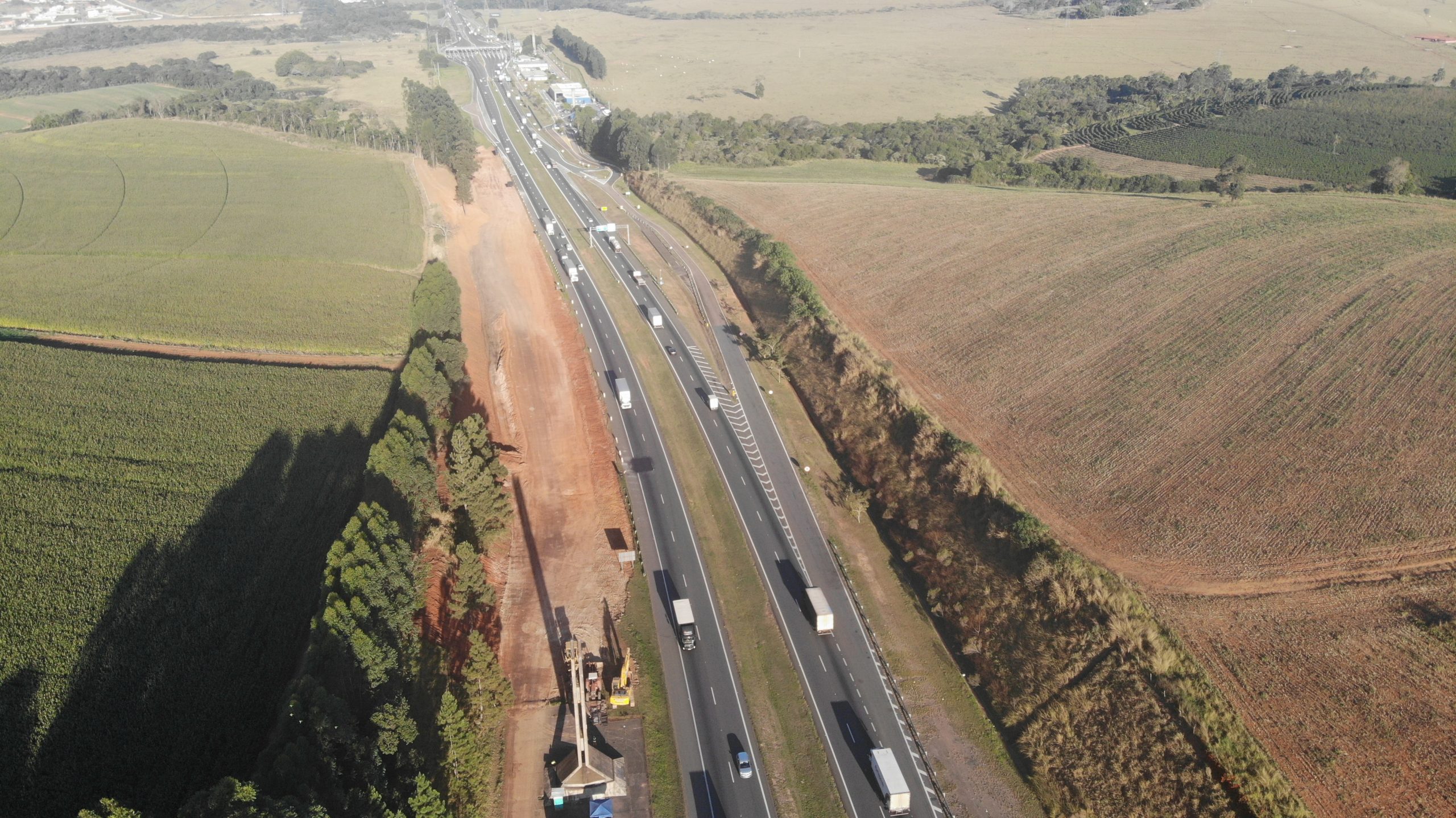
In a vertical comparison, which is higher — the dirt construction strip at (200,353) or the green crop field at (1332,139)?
the green crop field at (1332,139)

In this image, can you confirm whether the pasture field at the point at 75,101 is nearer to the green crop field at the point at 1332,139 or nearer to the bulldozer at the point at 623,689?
the bulldozer at the point at 623,689

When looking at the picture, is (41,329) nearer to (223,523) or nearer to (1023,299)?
(223,523)

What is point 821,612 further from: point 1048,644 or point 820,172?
point 820,172

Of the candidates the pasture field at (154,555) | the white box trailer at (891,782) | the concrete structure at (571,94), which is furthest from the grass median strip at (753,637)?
the concrete structure at (571,94)

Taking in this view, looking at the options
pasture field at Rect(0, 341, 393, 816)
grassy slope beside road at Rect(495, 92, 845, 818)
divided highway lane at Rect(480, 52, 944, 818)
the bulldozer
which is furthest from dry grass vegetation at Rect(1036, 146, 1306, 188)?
the bulldozer

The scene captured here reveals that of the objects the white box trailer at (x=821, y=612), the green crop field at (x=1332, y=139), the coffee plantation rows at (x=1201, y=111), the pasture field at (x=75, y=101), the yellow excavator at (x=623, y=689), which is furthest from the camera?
the pasture field at (x=75, y=101)

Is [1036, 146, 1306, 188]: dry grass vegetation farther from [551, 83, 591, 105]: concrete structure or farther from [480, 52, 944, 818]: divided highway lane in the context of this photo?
[480, 52, 944, 818]: divided highway lane

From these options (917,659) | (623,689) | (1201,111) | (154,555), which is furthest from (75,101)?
(1201,111)
